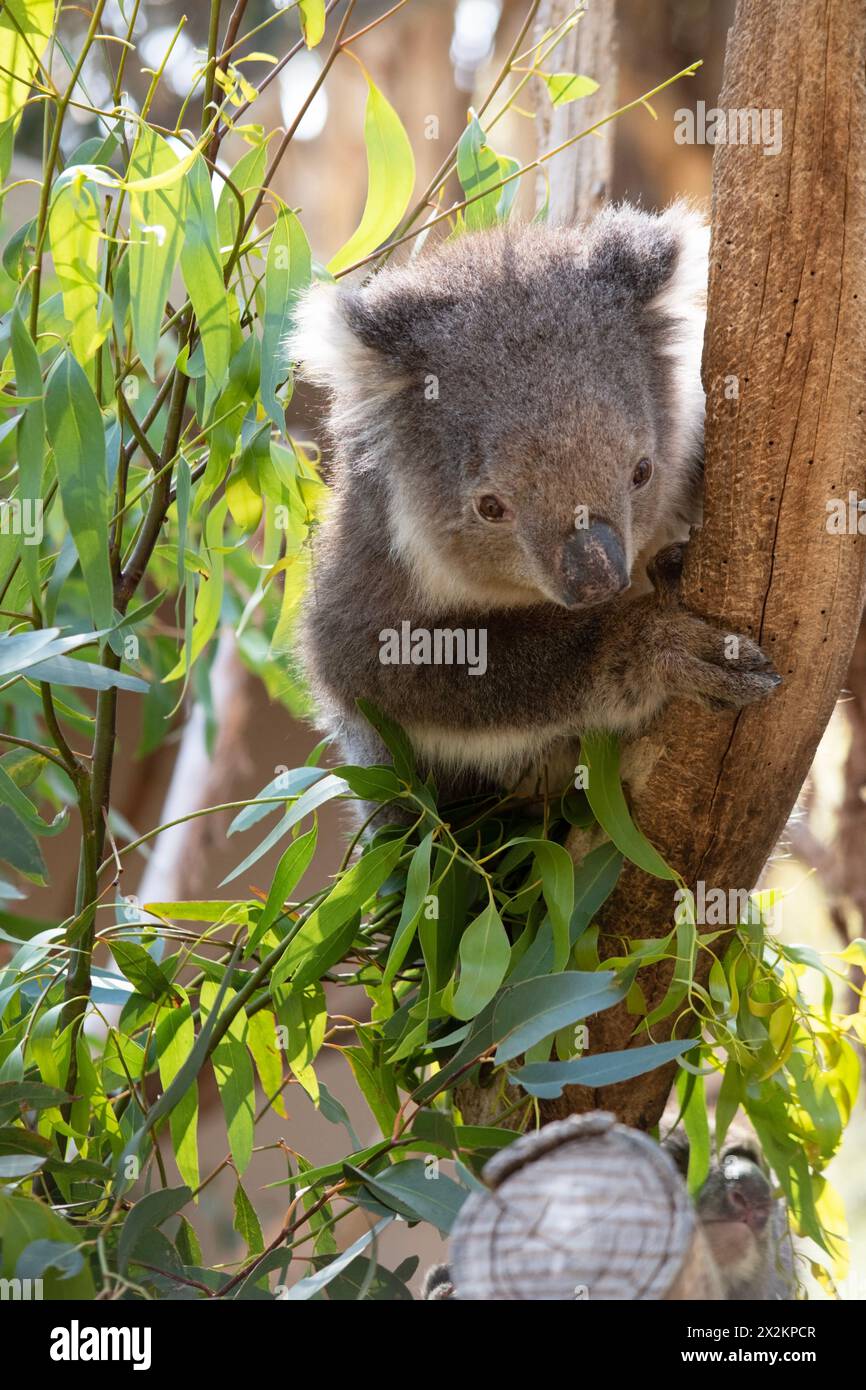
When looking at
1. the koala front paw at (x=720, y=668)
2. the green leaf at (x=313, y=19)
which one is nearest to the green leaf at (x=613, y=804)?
the koala front paw at (x=720, y=668)

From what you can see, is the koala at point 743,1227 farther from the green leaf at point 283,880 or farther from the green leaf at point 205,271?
the green leaf at point 205,271

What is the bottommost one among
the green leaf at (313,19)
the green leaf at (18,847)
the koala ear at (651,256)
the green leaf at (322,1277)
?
the green leaf at (322,1277)

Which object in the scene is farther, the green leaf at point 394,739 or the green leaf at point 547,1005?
the green leaf at point 394,739

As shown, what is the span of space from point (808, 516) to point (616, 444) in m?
0.33

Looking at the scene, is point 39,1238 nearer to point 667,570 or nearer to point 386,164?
point 667,570

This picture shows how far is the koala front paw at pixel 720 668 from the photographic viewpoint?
1.96m

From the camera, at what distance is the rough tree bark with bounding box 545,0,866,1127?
6.03 ft

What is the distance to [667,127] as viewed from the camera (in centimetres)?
434

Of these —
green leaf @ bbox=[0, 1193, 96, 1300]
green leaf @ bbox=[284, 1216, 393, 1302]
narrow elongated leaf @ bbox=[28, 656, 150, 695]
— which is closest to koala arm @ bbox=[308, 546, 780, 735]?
narrow elongated leaf @ bbox=[28, 656, 150, 695]

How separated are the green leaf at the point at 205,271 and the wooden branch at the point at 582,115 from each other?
1574 millimetres

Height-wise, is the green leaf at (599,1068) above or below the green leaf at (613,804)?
below
